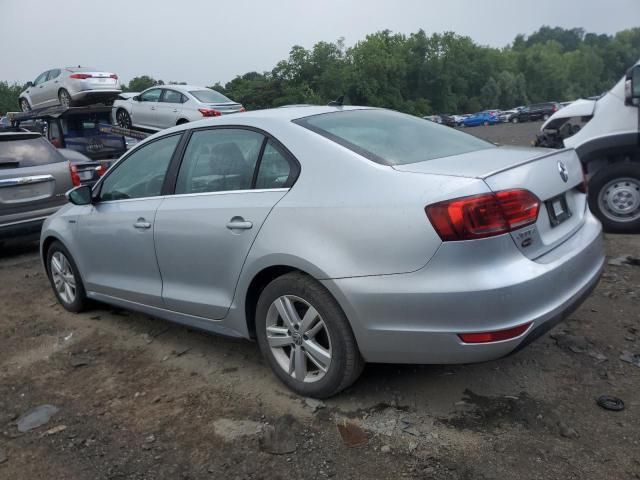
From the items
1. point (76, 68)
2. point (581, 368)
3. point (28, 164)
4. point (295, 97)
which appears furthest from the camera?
point (295, 97)

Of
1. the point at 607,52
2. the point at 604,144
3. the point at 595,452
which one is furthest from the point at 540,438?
the point at 607,52

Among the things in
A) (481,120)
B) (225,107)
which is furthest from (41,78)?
(481,120)

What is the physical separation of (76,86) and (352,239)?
1224 centimetres

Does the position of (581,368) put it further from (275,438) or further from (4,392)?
(4,392)

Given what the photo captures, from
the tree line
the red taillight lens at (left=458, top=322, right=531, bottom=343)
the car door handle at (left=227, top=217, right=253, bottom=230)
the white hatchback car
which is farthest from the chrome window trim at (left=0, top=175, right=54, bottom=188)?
the tree line

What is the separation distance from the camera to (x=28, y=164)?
7320 mm

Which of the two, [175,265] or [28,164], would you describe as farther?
[28,164]

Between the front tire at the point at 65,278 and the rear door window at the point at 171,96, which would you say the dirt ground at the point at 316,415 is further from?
the rear door window at the point at 171,96

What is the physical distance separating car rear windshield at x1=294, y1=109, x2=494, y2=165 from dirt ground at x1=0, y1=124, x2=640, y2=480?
1.32m

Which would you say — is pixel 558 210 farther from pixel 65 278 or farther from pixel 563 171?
pixel 65 278

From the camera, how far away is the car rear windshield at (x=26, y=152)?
7172 mm

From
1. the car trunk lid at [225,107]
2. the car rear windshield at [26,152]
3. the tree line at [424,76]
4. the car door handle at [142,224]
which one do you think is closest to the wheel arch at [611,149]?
the car door handle at [142,224]

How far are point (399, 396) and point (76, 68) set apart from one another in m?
12.9

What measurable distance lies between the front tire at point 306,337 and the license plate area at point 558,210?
118 centimetres
